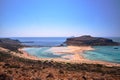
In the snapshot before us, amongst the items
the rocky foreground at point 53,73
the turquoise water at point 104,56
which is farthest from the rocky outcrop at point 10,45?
the rocky foreground at point 53,73

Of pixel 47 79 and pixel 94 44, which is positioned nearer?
pixel 47 79

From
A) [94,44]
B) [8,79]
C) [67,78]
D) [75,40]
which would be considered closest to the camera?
[8,79]

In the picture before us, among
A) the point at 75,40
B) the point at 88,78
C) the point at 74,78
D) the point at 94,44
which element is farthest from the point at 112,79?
the point at 75,40

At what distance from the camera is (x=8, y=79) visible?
61.8 ft

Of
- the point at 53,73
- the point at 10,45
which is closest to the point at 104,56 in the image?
the point at 53,73

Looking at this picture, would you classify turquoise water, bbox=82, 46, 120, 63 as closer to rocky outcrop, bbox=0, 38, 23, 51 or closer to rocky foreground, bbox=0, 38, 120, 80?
rocky foreground, bbox=0, 38, 120, 80

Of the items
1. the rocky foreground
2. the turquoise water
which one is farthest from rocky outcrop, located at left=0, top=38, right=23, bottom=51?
the rocky foreground

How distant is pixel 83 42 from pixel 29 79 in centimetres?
9013

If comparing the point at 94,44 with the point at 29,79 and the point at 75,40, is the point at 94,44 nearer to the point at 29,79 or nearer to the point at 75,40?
the point at 75,40

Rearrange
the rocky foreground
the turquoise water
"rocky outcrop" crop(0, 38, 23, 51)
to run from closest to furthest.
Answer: the rocky foreground
the turquoise water
"rocky outcrop" crop(0, 38, 23, 51)

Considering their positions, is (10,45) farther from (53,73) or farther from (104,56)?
(53,73)

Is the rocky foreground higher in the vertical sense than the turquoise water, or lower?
higher

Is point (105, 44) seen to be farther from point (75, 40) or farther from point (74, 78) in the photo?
point (74, 78)

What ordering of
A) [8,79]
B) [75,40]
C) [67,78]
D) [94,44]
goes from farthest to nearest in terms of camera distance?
[75,40] → [94,44] → [67,78] → [8,79]
